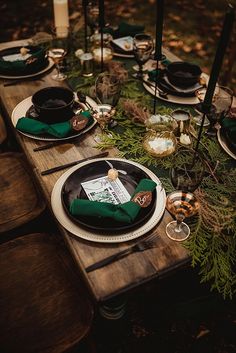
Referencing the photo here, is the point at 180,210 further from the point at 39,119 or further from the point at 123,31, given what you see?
the point at 123,31

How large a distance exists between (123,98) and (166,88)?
0.23m

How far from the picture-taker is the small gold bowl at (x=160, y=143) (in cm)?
143

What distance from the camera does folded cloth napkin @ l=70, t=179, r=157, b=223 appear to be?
1.09 m

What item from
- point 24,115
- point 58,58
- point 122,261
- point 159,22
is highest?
point 159,22

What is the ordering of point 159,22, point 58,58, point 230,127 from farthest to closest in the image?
point 58,58 → point 230,127 → point 159,22

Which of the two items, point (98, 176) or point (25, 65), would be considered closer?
point (98, 176)

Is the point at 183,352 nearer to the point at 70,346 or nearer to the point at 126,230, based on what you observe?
the point at 70,346

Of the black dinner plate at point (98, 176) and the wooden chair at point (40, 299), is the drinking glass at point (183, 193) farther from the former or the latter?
the wooden chair at point (40, 299)

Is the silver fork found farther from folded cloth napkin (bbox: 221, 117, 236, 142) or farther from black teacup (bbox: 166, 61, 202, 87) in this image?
black teacup (bbox: 166, 61, 202, 87)

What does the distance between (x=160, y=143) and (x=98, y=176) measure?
1.10 feet

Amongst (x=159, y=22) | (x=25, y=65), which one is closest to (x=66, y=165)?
(x=159, y=22)

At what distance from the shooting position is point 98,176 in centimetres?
130

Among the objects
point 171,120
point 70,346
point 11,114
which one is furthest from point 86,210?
point 11,114

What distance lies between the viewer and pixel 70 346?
1237 millimetres
